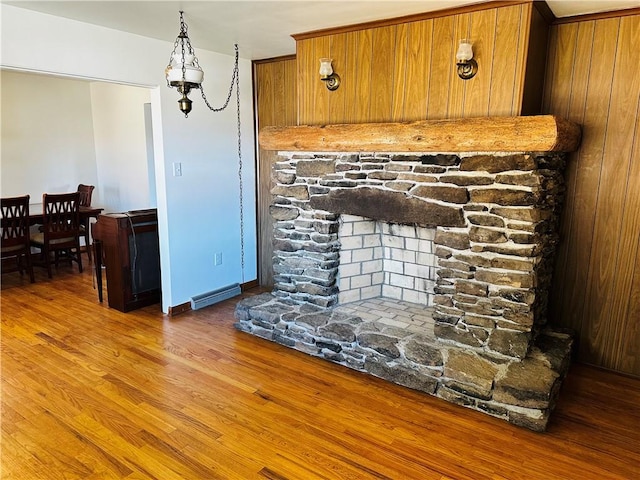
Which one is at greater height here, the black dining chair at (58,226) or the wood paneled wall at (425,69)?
the wood paneled wall at (425,69)

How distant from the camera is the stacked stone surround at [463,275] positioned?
2455 mm

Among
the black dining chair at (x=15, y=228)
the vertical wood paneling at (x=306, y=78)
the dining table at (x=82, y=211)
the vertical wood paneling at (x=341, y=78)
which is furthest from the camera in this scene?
the dining table at (x=82, y=211)

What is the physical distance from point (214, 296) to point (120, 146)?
2.78 m

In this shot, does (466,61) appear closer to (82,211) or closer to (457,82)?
(457,82)

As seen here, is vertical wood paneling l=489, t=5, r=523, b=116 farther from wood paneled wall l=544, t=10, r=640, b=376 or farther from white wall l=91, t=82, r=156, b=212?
white wall l=91, t=82, r=156, b=212

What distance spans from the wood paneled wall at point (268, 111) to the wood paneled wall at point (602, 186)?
7.24ft

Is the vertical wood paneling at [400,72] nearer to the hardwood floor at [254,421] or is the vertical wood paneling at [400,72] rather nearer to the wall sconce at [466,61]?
the wall sconce at [466,61]

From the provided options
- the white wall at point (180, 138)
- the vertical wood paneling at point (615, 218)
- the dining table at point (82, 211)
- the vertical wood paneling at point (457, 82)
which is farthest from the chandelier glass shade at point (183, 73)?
the dining table at point (82, 211)

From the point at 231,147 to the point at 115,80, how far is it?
4.02 ft

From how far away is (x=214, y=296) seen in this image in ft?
13.8

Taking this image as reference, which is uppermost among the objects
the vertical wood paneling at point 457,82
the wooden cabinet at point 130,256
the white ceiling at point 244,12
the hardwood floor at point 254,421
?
the white ceiling at point 244,12

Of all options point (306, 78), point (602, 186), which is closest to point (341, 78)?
point (306, 78)

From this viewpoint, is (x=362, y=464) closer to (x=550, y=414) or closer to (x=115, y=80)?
(x=550, y=414)

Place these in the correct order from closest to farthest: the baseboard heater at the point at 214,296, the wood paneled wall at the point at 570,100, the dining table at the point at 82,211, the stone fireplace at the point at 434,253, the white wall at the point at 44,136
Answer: the stone fireplace at the point at 434,253, the wood paneled wall at the point at 570,100, the baseboard heater at the point at 214,296, the dining table at the point at 82,211, the white wall at the point at 44,136
